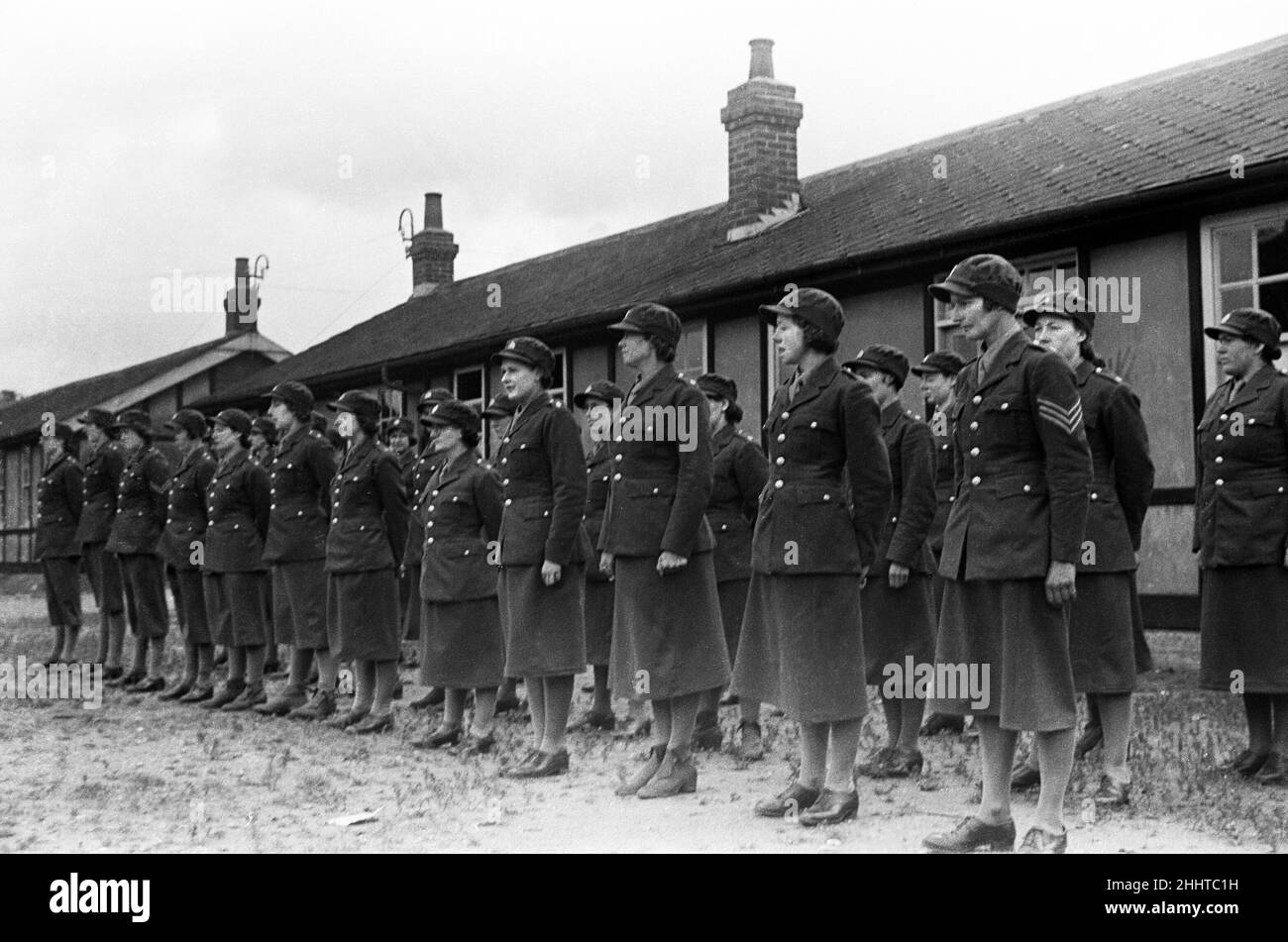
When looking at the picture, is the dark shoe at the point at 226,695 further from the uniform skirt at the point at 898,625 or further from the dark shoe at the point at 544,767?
the uniform skirt at the point at 898,625

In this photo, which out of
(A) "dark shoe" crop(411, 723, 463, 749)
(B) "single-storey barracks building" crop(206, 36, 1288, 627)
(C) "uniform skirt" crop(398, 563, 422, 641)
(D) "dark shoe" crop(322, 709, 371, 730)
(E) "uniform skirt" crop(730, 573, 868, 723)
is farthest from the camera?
(C) "uniform skirt" crop(398, 563, 422, 641)

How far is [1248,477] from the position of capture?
7086mm

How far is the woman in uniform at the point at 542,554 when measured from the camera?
24.9ft

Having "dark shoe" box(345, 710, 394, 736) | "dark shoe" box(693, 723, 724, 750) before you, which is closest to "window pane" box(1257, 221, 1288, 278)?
"dark shoe" box(693, 723, 724, 750)

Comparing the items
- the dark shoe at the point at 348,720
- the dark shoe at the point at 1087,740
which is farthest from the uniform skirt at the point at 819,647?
the dark shoe at the point at 348,720

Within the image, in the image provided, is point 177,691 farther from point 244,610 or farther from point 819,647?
point 819,647

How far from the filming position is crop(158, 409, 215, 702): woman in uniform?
10.9 metres

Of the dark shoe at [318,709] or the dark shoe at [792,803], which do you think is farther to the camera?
the dark shoe at [318,709]

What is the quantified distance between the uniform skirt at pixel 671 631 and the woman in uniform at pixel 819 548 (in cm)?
58

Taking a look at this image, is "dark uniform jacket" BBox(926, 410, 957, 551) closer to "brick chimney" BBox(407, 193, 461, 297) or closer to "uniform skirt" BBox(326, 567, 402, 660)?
"uniform skirt" BBox(326, 567, 402, 660)

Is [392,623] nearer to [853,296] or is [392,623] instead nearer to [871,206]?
[853,296]

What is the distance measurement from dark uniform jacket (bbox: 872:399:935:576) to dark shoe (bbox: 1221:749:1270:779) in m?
1.76

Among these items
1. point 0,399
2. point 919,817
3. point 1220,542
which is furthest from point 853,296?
point 0,399

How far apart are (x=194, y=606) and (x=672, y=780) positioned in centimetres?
542
